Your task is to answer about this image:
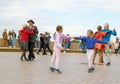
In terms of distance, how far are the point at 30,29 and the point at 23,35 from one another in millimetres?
437

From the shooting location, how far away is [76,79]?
46.1ft

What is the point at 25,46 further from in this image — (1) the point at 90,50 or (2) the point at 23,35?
(1) the point at 90,50

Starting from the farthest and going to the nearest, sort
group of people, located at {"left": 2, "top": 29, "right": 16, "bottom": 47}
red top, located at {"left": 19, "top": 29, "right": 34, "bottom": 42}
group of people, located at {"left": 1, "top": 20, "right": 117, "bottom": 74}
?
group of people, located at {"left": 2, "top": 29, "right": 16, "bottom": 47}
red top, located at {"left": 19, "top": 29, "right": 34, "bottom": 42}
group of people, located at {"left": 1, "top": 20, "right": 117, "bottom": 74}

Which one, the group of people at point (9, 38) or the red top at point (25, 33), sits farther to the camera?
the group of people at point (9, 38)

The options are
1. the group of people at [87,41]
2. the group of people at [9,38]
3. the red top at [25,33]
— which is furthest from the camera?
the group of people at [9,38]

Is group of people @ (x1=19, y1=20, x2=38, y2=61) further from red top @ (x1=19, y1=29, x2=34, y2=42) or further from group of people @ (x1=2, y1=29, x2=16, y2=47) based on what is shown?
group of people @ (x1=2, y1=29, x2=16, y2=47)

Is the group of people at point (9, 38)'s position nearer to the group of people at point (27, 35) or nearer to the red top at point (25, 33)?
the group of people at point (27, 35)

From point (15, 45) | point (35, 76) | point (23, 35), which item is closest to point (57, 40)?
point (35, 76)

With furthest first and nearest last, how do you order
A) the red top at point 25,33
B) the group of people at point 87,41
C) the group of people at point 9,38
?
1. the group of people at point 9,38
2. the red top at point 25,33
3. the group of people at point 87,41

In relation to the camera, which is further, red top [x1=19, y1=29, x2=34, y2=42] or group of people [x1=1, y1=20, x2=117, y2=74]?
red top [x1=19, y1=29, x2=34, y2=42]

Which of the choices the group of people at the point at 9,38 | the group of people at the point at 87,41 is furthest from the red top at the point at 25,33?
the group of people at the point at 9,38

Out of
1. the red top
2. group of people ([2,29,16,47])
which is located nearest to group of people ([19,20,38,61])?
the red top

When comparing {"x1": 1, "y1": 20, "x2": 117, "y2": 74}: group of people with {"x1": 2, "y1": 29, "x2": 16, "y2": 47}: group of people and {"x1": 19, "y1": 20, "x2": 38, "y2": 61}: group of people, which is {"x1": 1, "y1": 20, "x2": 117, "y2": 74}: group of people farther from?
{"x1": 2, "y1": 29, "x2": 16, "y2": 47}: group of people

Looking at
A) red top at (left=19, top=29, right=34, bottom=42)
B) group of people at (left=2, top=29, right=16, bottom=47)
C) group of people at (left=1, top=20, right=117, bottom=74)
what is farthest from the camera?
group of people at (left=2, top=29, right=16, bottom=47)
